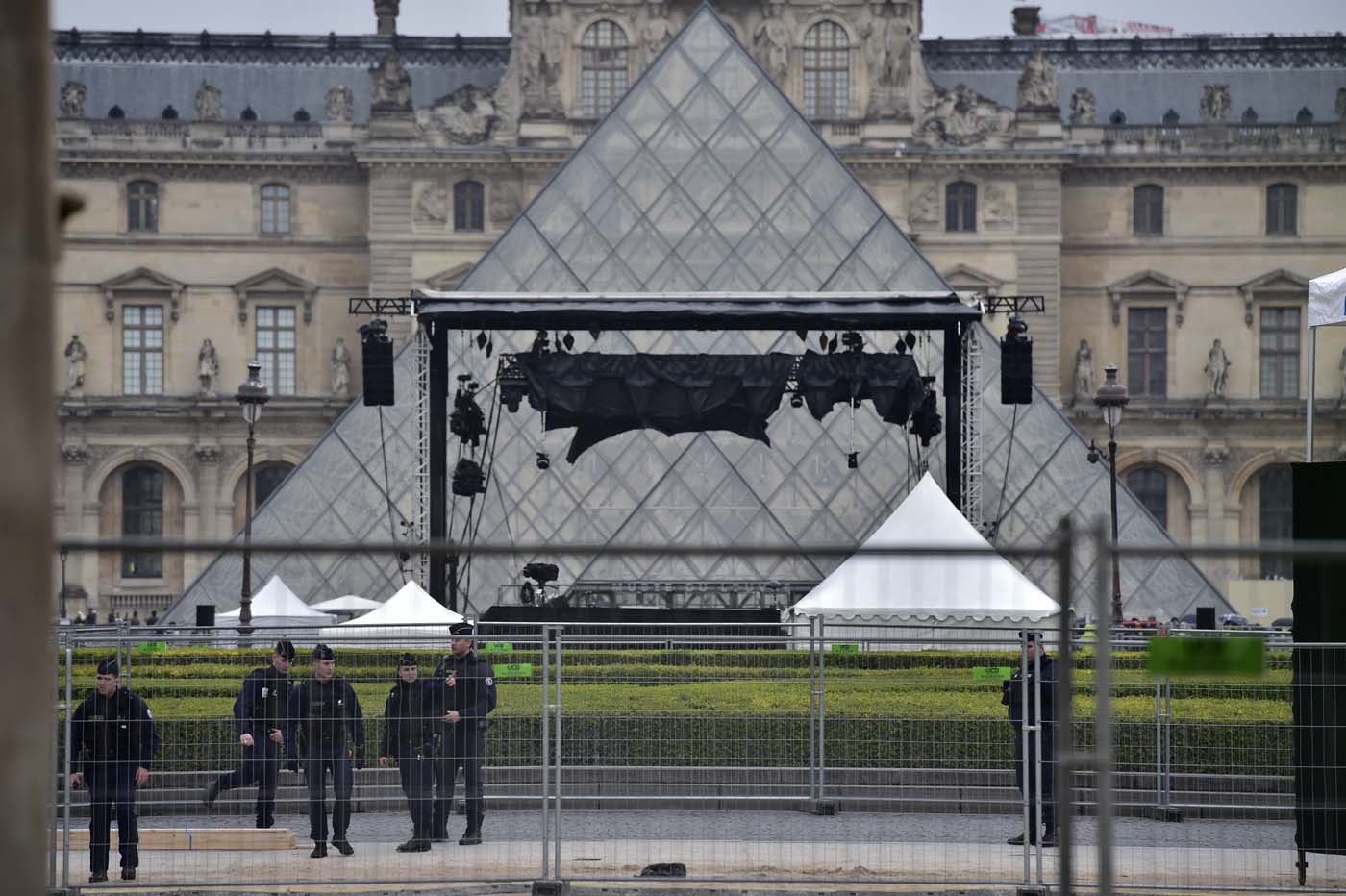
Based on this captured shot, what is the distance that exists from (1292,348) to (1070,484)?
24852mm

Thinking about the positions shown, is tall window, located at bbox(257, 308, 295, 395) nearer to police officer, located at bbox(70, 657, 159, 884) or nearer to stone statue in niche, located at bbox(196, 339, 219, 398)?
stone statue in niche, located at bbox(196, 339, 219, 398)

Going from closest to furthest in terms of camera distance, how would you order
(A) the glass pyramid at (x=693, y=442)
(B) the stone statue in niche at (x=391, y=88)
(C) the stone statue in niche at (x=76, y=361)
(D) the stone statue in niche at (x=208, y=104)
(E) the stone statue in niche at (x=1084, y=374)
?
(A) the glass pyramid at (x=693, y=442), (B) the stone statue in niche at (x=391, y=88), (E) the stone statue in niche at (x=1084, y=374), (C) the stone statue in niche at (x=76, y=361), (D) the stone statue in niche at (x=208, y=104)

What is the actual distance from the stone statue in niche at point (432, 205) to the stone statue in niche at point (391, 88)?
2.06m

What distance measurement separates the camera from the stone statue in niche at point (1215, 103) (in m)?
49.1

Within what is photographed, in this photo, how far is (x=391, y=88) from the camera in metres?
47.3

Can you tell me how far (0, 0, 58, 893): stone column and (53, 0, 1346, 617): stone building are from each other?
43.6 meters

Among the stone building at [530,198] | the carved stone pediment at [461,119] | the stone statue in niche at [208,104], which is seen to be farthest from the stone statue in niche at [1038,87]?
the stone statue in niche at [208,104]

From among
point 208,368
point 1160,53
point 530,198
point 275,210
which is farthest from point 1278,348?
point 208,368

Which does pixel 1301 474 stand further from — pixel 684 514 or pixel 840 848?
pixel 684 514

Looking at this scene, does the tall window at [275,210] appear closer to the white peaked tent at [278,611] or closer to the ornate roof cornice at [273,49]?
the ornate roof cornice at [273,49]

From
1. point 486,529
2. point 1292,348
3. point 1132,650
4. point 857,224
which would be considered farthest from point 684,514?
point 1292,348

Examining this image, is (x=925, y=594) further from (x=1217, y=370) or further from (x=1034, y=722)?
(x=1217, y=370)

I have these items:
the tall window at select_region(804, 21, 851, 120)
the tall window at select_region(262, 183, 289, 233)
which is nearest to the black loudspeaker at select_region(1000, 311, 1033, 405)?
the tall window at select_region(804, 21, 851, 120)

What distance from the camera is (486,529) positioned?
2730 cm
